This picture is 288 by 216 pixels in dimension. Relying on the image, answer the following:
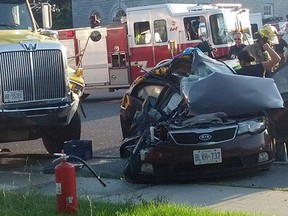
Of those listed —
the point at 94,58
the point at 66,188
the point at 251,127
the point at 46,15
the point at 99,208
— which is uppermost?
the point at 46,15

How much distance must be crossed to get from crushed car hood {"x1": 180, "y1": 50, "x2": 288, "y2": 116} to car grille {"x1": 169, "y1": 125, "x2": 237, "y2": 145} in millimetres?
457

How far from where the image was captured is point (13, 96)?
35.3 feet

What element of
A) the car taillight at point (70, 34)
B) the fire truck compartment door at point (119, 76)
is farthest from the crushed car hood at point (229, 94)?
the car taillight at point (70, 34)

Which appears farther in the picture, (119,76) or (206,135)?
(119,76)

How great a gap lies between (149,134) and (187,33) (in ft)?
43.4

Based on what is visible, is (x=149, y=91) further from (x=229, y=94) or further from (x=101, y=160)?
(x=229, y=94)

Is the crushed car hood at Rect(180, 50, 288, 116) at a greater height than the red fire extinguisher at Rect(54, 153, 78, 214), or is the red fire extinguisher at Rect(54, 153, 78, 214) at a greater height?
the crushed car hood at Rect(180, 50, 288, 116)

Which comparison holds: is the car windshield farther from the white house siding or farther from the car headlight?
the white house siding

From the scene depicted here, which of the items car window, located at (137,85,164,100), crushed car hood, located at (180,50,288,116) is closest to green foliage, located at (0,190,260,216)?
crushed car hood, located at (180,50,288,116)

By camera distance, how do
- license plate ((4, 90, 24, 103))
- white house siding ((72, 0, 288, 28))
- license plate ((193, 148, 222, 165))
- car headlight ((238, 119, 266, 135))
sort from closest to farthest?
1. license plate ((193, 148, 222, 165))
2. car headlight ((238, 119, 266, 135))
3. license plate ((4, 90, 24, 103))
4. white house siding ((72, 0, 288, 28))

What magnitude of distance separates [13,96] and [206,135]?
3.43m

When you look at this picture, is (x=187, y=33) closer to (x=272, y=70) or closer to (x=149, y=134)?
(x=272, y=70)

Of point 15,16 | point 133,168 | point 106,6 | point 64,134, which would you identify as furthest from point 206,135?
point 106,6

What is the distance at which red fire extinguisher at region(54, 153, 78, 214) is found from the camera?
22.8ft
